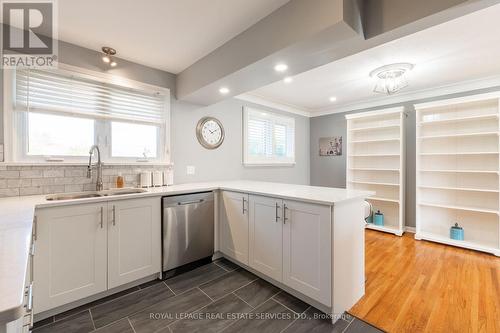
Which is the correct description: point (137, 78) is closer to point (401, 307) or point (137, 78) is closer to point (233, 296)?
point (233, 296)

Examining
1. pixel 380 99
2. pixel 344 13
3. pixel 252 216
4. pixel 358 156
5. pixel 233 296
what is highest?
pixel 380 99

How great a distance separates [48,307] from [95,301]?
1.12 ft

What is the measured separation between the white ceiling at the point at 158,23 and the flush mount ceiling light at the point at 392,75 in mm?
1886

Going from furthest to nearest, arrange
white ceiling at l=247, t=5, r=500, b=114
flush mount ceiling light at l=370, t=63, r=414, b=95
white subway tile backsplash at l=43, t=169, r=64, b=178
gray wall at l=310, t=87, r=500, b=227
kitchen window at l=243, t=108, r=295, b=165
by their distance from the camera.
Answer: kitchen window at l=243, t=108, r=295, b=165 < gray wall at l=310, t=87, r=500, b=227 < flush mount ceiling light at l=370, t=63, r=414, b=95 < white subway tile backsplash at l=43, t=169, r=64, b=178 < white ceiling at l=247, t=5, r=500, b=114

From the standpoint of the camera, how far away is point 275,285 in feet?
7.39

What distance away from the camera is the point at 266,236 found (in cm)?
224

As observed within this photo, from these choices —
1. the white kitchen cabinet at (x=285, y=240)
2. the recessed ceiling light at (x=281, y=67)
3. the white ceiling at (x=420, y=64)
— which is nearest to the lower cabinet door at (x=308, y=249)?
the white kitchen cabinet at (x=285, y=240)

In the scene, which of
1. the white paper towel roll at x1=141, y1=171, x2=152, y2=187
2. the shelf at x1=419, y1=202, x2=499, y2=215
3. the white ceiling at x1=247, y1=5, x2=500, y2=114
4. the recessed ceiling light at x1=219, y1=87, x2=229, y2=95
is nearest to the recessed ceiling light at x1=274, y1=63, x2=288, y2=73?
the recessed ceiling light at x1=219, y1=87, x2=229, y2=95

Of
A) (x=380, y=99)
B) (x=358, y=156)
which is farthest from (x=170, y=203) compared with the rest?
(x=380, y=99)

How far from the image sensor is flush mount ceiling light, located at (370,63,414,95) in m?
2.81

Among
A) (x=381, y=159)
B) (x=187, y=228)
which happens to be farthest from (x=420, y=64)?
(x=187, y=228)

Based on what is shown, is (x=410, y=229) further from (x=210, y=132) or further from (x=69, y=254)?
(x=69, y=254)

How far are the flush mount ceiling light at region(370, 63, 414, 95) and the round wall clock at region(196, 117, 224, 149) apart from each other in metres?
2.33

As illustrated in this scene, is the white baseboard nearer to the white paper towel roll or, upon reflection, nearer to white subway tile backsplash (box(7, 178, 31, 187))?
the white paper towel roll
